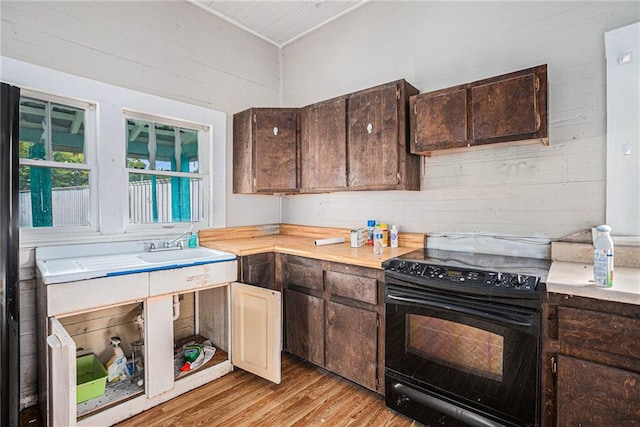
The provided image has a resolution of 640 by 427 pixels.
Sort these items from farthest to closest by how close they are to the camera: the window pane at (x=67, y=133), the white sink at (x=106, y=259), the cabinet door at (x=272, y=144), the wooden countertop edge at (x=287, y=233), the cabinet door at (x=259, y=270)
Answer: the cabinet door at (x=272, y=144), the wooden countertop edge at (x=287, y=233), the cabinet door at (x=259, y=270), the window pane at (x=67, y=133), the white sink at (x=106, y=259)

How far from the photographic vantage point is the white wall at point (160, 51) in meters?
2.14

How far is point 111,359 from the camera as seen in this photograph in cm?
228

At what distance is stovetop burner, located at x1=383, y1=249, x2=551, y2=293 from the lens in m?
1.56

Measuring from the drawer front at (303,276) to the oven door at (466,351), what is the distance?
56 centimetres

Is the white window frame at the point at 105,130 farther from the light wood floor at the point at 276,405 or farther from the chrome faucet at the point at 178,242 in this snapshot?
the light wood floor at the point at 276,405

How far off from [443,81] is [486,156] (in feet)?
2.23

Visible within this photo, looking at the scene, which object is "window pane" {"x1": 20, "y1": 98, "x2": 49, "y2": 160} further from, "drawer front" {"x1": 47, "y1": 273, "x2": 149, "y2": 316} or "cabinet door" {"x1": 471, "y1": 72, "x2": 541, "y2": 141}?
"cabinet door" {"x1": 471, "y1": 72, "x2": 541, "y2": 141}

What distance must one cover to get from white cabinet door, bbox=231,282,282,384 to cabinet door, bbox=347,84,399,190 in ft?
3.59

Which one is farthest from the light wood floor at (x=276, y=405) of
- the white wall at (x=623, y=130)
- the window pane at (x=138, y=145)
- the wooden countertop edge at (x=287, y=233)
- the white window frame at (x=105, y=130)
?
the window pane at (x=138, y=145)

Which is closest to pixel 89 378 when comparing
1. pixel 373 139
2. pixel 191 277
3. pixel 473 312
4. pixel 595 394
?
pixel 191 277

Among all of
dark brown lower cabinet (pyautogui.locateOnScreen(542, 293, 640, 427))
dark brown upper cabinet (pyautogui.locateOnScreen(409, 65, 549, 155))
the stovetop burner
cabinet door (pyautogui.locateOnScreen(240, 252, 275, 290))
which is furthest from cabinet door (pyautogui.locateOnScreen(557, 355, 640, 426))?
cabinet door (pyautogui.locateOnScreen(240, 252, 275, 290))

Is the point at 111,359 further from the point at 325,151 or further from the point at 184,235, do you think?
the point at 325,151

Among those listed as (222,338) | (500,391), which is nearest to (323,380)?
(222,338)

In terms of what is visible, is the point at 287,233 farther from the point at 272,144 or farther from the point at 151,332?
the point at 151,332
